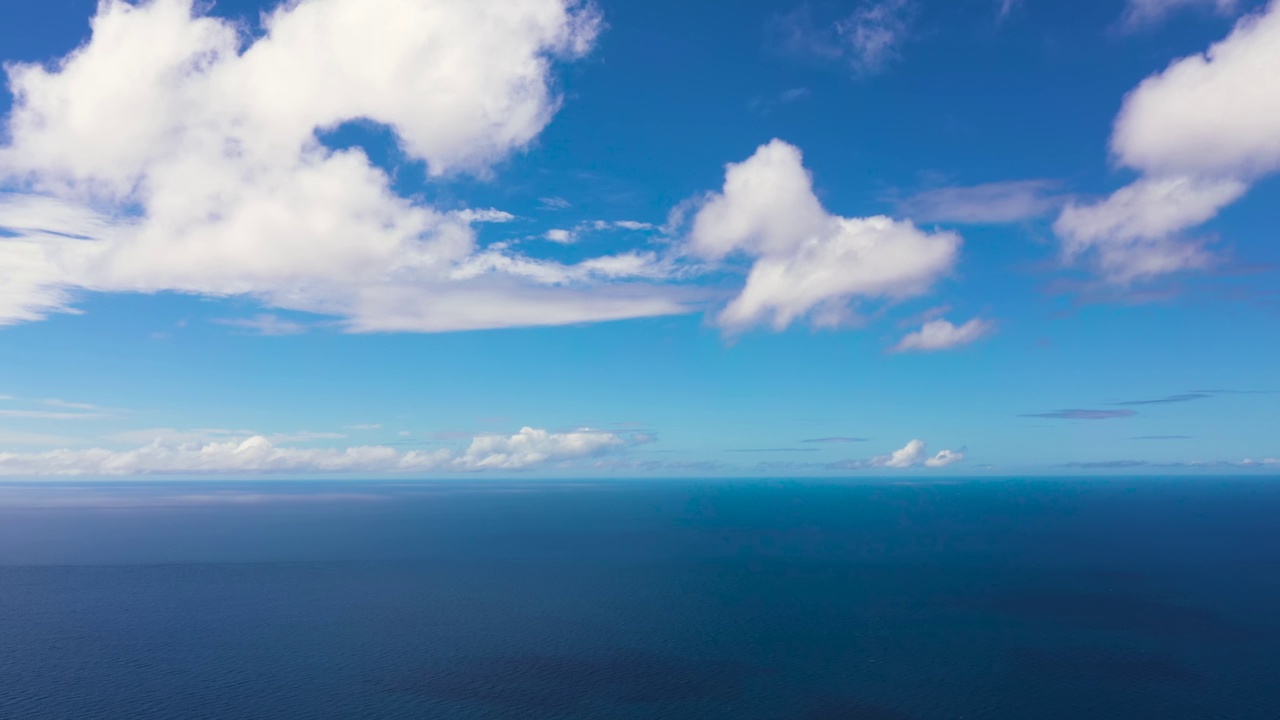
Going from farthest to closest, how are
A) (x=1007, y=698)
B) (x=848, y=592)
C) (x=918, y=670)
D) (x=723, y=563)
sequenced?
(x=723, y=563)
(x=848, y=592)
(x=918, y=670)
(x=1007, y=698)

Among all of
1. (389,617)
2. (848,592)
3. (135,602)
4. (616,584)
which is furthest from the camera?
(616,584)

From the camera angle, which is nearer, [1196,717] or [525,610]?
[1196,717]

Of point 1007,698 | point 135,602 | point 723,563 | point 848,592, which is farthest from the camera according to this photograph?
point 723,563

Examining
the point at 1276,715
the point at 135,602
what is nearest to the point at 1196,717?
the point at 1276,715

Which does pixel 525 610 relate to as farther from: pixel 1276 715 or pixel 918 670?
pixel 1276 715

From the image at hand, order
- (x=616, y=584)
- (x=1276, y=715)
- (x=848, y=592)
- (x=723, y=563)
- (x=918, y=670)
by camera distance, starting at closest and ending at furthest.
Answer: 1. (x=1276, y=715)
2. (x=918, y=670)
3. (x=848, y=592)
4. (x=616, y=584)
5. (x=723, y=563)

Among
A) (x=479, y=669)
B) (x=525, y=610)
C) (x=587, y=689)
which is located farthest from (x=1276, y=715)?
(x=525, y=610)

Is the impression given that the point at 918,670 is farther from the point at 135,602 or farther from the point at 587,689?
the point at 135,602

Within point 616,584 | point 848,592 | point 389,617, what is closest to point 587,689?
point 389,617

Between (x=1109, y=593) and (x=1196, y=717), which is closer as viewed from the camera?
(x=1196, y=717)
